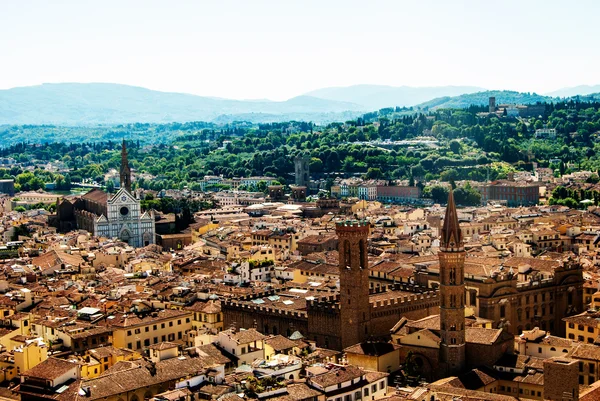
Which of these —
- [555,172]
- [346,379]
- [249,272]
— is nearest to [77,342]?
[346,379]

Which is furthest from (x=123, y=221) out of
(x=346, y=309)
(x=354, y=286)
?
(x=354, y=286)

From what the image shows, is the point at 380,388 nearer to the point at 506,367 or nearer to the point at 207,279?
the point at 506,367

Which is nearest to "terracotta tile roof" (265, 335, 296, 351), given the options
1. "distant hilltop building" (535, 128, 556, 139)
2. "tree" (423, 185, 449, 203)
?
"tree" (423, 185, 449, 203)

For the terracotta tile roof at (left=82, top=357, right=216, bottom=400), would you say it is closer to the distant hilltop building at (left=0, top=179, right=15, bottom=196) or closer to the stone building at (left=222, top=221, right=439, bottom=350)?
the stone building at (left=222, top=221, right=439, bottom=350)

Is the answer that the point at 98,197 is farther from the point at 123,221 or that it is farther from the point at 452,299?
the point at 452,299

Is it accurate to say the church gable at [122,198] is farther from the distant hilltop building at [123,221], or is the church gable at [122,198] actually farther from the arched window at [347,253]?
the arched window at [347,253]

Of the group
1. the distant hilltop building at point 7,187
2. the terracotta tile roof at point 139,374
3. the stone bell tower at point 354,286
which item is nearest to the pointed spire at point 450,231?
the stone bell tower at point 354,286
